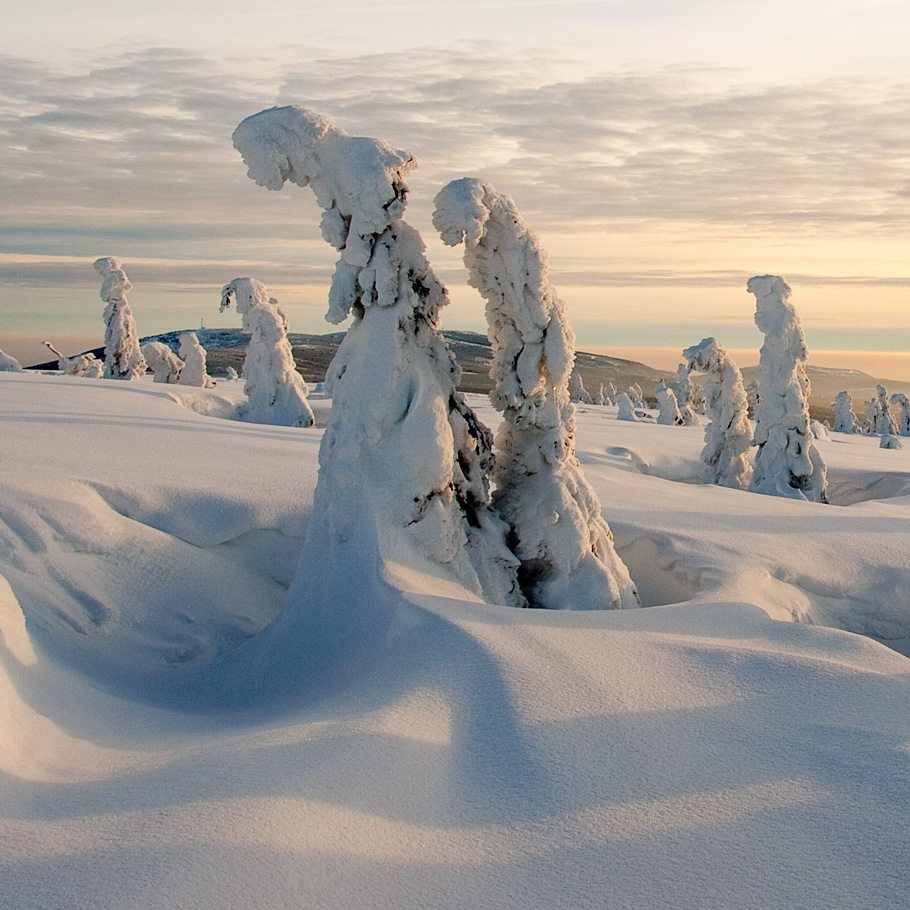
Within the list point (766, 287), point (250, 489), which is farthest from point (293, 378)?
point (250, 489)

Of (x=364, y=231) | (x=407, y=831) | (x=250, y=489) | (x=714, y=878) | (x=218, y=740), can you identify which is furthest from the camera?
(x=250, y=489)

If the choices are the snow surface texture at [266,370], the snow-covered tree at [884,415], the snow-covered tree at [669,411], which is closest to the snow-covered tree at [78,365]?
the snow surface texture at [266,370]

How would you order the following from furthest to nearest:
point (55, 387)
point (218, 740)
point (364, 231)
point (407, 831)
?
point (55, 387)
point (364, 231)
point (218, 740)
point (407, 831)

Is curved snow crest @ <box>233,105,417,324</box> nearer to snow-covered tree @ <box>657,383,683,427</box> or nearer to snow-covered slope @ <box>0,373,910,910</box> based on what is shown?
snow-covered slope @ <box>0,373,910,910</box>

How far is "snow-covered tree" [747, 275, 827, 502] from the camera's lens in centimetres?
1712

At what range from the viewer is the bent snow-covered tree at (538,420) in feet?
24.7

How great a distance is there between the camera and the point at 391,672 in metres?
5.40

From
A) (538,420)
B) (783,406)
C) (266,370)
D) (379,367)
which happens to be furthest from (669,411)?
(379,367)

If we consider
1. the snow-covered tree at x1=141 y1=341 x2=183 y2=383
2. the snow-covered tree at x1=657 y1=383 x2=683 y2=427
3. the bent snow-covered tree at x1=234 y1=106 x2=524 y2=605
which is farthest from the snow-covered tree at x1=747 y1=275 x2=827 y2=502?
the snow-covered tree at x1=141 y1=341 x2=183 y2=383

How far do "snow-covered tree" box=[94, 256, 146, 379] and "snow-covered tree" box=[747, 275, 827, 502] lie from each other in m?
20.0

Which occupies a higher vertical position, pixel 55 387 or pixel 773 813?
pixel 55 387

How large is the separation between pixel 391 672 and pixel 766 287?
14.0 metres

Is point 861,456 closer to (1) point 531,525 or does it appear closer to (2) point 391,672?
(1) point 531,525

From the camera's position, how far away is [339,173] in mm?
7125
